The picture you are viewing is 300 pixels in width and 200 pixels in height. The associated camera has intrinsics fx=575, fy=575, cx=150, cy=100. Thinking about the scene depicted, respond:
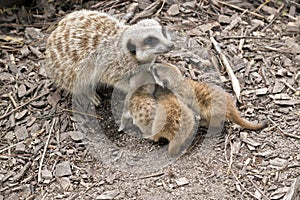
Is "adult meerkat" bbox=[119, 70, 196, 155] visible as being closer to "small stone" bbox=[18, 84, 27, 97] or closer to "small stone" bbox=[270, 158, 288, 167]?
"small stone" bbox=[270, 158, 288, 167]

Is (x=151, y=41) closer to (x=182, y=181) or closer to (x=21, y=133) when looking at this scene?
(x=182, y=181)

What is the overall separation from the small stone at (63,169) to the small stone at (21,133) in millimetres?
366

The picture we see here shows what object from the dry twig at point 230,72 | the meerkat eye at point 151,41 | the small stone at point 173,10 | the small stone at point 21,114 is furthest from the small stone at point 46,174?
the small stone at point 173,10

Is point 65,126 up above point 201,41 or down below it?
below

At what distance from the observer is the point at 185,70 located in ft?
13.3

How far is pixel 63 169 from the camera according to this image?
3.59m

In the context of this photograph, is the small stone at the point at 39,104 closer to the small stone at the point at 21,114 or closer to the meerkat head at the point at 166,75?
the small stone at the point at 21,114

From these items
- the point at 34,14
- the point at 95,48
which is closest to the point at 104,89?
the point at 95,48

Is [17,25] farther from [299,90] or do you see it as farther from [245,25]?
[299,90]

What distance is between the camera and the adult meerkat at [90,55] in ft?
13.0

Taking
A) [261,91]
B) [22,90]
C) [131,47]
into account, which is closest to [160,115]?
[131,47]

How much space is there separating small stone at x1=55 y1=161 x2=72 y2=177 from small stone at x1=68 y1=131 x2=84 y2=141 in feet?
0.66

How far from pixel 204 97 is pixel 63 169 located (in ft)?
3.24

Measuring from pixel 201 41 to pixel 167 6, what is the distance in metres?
0.53
